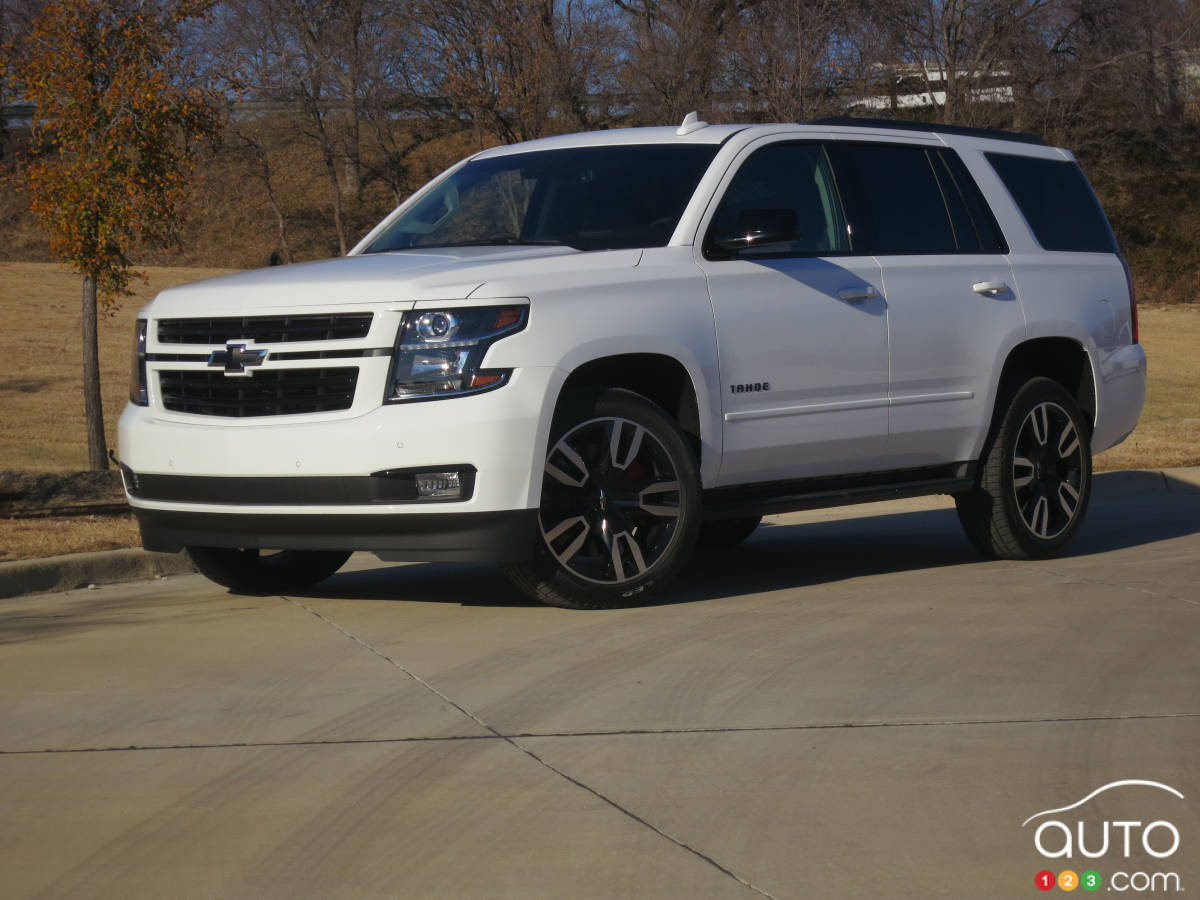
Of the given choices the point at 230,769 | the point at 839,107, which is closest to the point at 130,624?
the point at 230,769

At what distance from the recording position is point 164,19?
56.4 ft

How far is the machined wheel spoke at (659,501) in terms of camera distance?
22.5 feet

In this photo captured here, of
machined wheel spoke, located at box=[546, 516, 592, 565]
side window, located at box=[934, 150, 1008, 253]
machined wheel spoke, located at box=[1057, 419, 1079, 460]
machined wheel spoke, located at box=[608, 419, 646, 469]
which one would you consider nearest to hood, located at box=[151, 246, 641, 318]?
machined wheel spoke, located at box=[608, 419, 646, 469]

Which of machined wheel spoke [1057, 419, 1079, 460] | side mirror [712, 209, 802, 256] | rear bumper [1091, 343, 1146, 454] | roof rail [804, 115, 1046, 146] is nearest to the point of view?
side mirror [712, 209, 802, 256]

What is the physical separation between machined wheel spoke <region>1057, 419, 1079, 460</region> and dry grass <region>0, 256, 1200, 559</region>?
4.45 meters

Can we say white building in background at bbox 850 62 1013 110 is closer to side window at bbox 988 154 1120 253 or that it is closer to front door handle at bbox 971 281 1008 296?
side window at bbox 988 154 1120 253

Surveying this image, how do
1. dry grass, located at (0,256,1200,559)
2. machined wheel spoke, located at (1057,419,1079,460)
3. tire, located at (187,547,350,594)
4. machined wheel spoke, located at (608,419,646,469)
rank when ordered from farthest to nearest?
dry grass, located at (0,256,1200,559) < machined wheel spoke, located at (1057,419,1079,460) < tire, located at (187,547,350,594) < machined wheel spoke, located at (608,419,646,469)

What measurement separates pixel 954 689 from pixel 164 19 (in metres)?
13.9

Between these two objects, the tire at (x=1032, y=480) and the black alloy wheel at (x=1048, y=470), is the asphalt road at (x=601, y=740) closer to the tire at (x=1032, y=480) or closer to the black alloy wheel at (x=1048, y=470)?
the tire at (x=1032, y=480)

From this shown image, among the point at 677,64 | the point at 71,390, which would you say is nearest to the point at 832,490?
the point at 71,390

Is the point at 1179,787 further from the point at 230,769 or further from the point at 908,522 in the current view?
the point at 908,522

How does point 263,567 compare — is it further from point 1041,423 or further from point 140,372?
point 1041,423

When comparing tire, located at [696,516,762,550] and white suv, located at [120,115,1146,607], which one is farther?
tire, located at [696,516,762,550]

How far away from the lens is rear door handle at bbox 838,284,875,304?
7.48 metres
